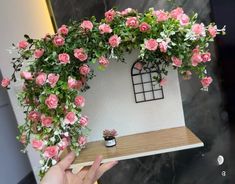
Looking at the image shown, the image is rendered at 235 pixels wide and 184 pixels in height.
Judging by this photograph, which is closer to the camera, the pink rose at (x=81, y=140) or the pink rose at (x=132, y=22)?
the pink rose at (x=132, y=22)

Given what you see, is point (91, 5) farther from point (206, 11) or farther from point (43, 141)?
point (43, 141)

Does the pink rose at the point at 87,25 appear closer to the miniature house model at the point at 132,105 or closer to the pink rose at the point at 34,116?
the miniature house model at the point at 132,105

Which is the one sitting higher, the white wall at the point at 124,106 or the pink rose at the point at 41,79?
the pink rose at the point at 41,79

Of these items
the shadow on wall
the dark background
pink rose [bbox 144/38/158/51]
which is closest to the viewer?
pink rose [bbox 144/38/158/51]

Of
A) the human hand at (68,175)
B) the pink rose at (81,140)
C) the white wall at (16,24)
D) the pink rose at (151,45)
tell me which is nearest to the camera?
the human hand at (68,175)

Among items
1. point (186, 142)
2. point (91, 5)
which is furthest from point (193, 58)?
point (91, 5)

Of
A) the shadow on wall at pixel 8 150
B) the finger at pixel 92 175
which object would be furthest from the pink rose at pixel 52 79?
the shadow on wall at pixel 8 150

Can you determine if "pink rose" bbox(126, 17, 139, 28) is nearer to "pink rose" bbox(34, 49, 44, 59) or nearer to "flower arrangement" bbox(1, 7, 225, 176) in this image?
"flower arrangement" bbox(1, 7, 225, 176)

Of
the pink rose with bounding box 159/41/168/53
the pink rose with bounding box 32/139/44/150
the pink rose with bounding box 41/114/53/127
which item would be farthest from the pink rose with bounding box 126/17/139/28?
the pink rose with bounding box 32/139/44/150
